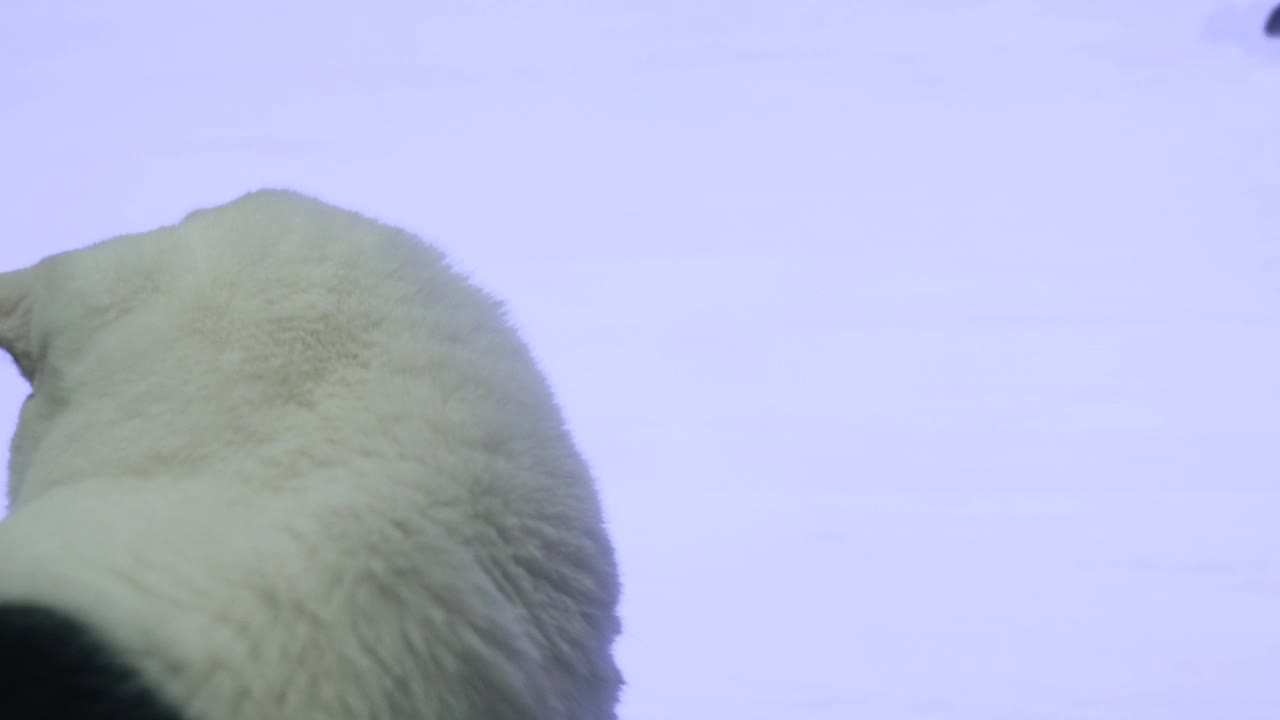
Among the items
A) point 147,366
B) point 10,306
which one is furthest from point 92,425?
point 10,306

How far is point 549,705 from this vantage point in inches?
20.7

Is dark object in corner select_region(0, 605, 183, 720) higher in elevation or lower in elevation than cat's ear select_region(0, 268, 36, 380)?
Answer: lower

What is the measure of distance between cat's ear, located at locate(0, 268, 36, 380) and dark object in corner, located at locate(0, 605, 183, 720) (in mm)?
291

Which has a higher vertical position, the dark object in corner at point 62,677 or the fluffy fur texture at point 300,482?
the fluffy fur texture at point 300,482

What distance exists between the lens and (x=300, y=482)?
510mm

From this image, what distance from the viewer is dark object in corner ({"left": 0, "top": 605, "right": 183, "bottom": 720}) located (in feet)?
1.36

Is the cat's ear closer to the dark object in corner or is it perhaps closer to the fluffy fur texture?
the fluffy fur texture

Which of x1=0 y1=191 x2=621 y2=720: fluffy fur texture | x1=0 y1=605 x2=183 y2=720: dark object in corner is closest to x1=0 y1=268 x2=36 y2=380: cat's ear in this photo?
x1=0 y1=191 x2=621 y2=720: fluffy fur texture

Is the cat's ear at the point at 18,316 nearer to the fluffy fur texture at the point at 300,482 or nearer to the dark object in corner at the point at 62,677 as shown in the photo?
the fluffy fur texture at the point at 300,482

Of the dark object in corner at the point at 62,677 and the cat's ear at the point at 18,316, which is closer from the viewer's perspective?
the dark object in corner at the point at 62,677

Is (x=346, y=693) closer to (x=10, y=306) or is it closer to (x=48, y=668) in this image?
(x=48, y=668)

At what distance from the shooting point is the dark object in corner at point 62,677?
0.42 metres

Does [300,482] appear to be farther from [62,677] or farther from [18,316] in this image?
[18,316]

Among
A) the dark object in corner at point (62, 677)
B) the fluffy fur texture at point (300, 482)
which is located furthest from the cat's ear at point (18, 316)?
the dark object in corner at point (62, 677)
